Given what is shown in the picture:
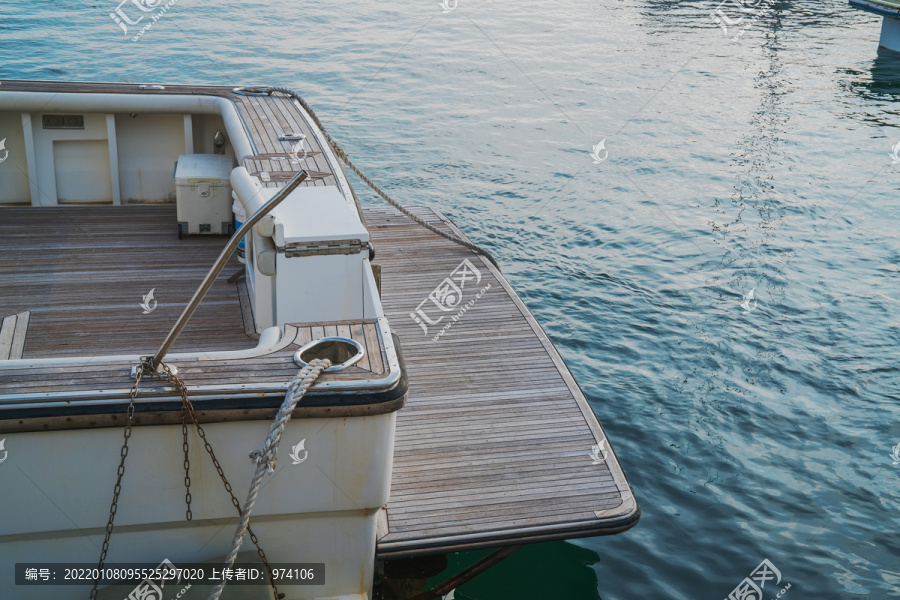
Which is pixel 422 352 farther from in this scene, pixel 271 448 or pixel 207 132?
pixel 207 132

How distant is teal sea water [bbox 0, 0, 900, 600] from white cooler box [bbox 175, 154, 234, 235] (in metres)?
3.47

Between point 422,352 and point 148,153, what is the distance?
3430mm

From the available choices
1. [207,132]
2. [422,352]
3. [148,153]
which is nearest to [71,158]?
[148,153]

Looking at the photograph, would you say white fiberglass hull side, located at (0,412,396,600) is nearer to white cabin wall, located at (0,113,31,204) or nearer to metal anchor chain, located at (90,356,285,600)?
metal anchor chain, located at (90,356,285,600)

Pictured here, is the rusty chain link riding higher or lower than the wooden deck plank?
higher

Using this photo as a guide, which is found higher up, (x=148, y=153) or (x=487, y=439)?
(x=148, y=153)

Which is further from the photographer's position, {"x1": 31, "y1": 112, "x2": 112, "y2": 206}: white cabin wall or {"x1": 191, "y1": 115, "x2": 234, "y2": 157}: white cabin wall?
{"x1": 191, "y1": 115, "x2": 234, "y2": 157}: white cabin wall

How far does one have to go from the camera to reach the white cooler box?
6.98 metres

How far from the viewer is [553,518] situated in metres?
4.80

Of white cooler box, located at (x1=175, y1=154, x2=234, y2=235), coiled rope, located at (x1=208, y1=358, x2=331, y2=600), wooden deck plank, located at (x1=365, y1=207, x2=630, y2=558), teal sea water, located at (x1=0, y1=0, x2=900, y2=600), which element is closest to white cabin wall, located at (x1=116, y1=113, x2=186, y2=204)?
white cooler box, located at (x1=175, y1=154, x2=234, y2=235)

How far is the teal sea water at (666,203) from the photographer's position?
6.50m

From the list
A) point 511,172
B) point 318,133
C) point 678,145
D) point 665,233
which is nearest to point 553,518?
point 318,133

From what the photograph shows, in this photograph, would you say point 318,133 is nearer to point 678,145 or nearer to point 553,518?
point 553,518

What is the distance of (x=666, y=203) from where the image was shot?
42.8 ft
